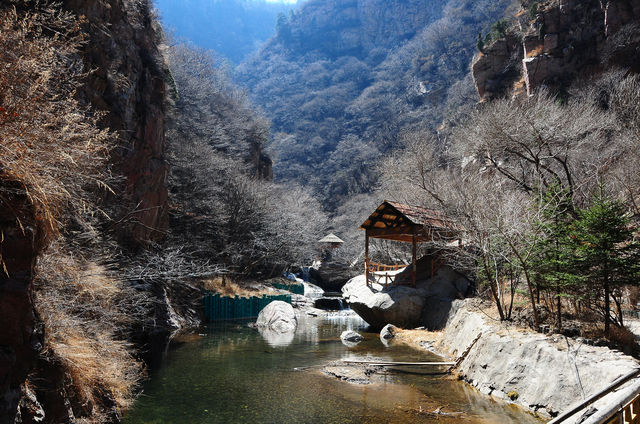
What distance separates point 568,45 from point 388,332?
1040 inches

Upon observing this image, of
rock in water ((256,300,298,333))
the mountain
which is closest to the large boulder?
rock in water ((256,300,298,333))

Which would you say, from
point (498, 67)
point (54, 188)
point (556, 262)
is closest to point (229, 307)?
point (556, 262)

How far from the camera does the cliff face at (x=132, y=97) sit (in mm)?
13211

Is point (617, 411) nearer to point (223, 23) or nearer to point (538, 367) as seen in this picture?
point (538, 367)

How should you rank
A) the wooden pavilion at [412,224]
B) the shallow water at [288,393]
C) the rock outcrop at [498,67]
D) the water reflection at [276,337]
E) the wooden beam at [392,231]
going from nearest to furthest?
1. the shallow water at [288,393]
2. the water reflection at [276,337]
3. the wooden pavilion at [412,224]
4. the wooden beam at [392,231]
5. the rock outcrop at [498,67]

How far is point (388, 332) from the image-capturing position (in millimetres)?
15742

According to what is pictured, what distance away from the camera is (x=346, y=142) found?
73000 mm

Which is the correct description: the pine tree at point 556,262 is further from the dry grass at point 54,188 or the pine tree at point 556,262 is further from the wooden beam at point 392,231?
the dry grass at point 54,188

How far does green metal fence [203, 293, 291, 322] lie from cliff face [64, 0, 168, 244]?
4686 mm

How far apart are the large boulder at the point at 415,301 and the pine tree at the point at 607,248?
8019 millimetres

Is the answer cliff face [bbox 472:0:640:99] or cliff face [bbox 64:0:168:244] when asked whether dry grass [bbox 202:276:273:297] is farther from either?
cliff face [bbox 472:0:640:99]

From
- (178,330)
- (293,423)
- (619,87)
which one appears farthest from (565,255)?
(619,87)

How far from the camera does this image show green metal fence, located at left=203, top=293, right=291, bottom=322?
2081cm

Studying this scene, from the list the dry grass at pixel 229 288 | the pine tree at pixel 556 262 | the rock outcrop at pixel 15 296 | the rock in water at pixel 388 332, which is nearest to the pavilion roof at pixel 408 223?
the rock in water at pixel 388 332
